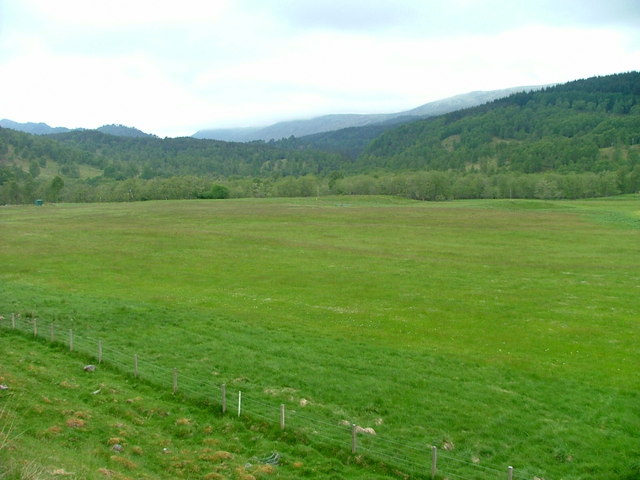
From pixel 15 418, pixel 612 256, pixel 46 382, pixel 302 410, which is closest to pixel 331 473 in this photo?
pixel 302 410

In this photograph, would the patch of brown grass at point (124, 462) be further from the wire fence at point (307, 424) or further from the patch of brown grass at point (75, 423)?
the wire fence at point (307, 424)

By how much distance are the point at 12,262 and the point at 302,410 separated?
5432 cm

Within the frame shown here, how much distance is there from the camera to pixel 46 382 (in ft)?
80.4

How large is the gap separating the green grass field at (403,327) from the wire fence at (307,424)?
19 centimetres

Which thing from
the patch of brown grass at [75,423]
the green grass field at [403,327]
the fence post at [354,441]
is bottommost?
the green grass field at [403,327]

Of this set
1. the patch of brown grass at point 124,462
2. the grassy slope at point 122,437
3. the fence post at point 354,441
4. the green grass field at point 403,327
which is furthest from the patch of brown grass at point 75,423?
the fence post at point 354,441

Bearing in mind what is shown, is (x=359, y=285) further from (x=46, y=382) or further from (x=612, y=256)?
(x=612, y=256)

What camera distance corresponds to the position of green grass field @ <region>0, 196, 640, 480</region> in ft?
69.2

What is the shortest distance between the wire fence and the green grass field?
192 millimetres

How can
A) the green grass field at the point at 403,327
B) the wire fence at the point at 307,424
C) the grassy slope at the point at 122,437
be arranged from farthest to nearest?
the green grass field at the point at 403,327 → the wire fence at the point at 307,424 → the grassy slope at the point at 122,437

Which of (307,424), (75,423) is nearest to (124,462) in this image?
(75,423)

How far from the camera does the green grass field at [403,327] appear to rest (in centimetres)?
2109

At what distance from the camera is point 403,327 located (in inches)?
1399

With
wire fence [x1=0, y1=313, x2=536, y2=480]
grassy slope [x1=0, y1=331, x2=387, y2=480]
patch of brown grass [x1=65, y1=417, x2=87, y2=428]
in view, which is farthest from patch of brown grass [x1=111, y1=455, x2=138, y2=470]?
wire fence [x1=0, y1=313, x2=536, y2=480]
